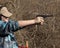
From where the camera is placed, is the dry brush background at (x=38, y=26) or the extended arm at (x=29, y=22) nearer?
the extended arm at (x=29, y=22)

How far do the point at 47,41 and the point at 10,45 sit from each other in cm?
631

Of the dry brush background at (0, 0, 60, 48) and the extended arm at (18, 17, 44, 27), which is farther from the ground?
the extended arm at (18, 17, 44, 27)

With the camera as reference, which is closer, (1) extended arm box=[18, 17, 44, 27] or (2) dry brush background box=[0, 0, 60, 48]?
(1) extended arm box=[18, 17, 44, 27]

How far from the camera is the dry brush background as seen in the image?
Result: 12.8 meters

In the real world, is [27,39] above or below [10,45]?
below

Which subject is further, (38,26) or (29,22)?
(38,26)

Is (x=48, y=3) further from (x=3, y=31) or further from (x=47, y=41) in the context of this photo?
(x=3, y=31)

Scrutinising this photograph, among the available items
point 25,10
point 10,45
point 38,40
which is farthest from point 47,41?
point 10,45

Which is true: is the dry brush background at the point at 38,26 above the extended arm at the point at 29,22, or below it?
below

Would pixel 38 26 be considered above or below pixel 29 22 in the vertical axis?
below

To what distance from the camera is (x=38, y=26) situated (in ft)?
42.2

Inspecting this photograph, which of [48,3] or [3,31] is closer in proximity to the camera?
[3,31]

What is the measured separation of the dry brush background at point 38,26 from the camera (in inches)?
502

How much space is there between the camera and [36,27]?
12.8 m
